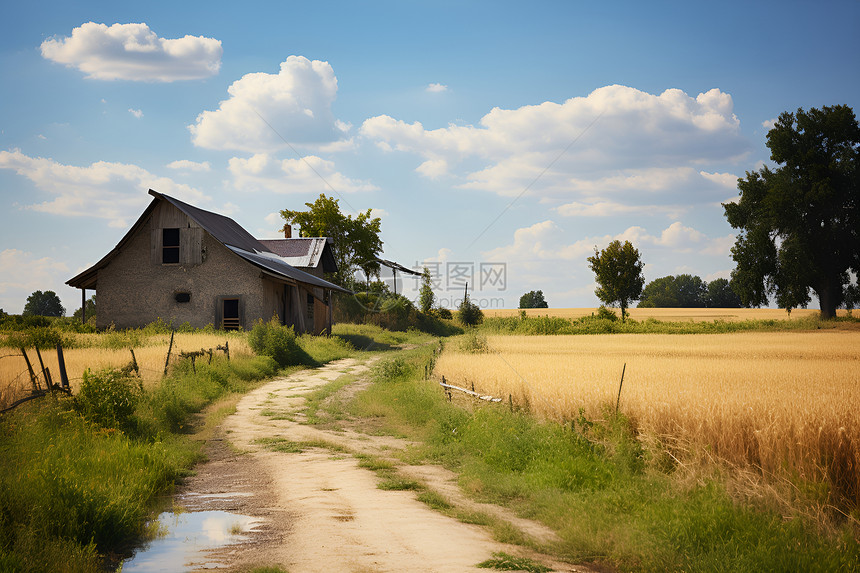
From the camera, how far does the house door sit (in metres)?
29.1

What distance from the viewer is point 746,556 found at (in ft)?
17.3

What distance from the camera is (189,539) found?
594cm

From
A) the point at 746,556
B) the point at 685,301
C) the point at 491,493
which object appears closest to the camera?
the point at 746,556

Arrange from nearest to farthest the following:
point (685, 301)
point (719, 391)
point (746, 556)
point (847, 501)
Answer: point (746, 556) < point (847, 501) < point (719, 391) < point (685, 301)

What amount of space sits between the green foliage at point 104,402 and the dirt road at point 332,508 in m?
1.70

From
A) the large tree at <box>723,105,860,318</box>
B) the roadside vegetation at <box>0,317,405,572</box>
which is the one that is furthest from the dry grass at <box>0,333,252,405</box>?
the large tree at <box>723,105,860,318</box>

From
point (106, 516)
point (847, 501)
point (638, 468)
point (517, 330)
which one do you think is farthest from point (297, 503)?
point (517, 330)

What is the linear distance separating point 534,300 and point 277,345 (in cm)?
8160

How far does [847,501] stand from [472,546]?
171 inches

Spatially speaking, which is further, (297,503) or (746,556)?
(297,503)

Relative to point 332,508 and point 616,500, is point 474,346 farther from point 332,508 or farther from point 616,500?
point 332,508

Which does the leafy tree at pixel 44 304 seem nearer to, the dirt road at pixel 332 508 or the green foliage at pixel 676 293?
the dirt road at pixel 332 508

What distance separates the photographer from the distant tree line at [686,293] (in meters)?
101

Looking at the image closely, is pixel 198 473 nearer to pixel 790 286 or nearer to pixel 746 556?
pixel 746 556
